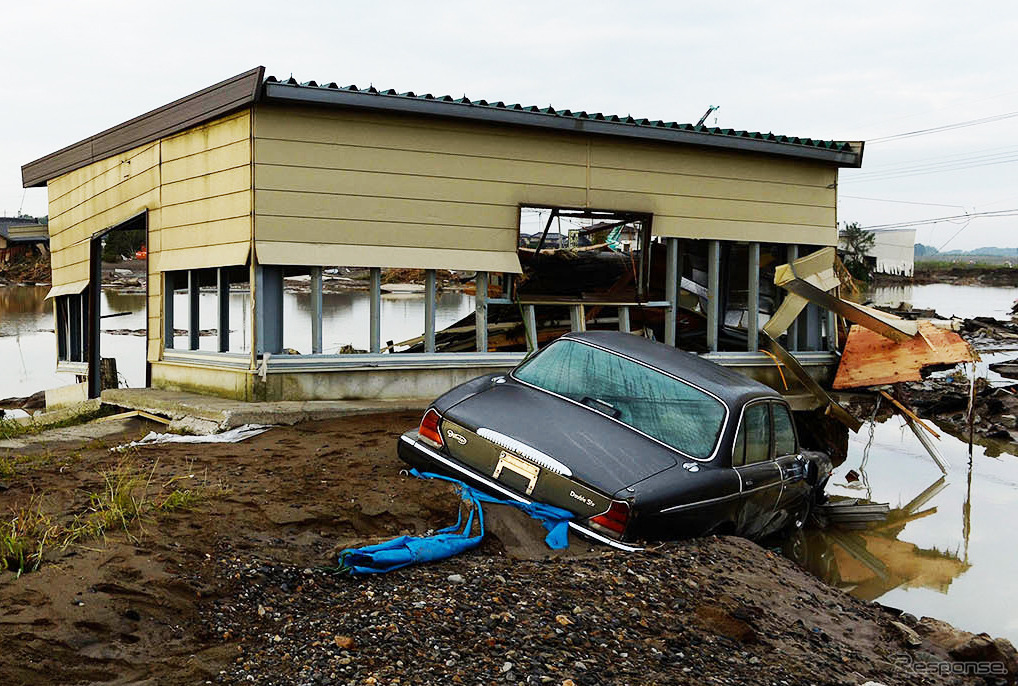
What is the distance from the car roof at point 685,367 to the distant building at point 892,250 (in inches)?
3033

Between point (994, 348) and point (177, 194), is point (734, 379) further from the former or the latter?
point (994, 348)

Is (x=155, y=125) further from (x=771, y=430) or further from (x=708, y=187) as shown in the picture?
(x=771, y=430)

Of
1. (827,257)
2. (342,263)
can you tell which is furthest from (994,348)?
(342,263)

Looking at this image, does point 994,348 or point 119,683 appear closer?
point 119,683

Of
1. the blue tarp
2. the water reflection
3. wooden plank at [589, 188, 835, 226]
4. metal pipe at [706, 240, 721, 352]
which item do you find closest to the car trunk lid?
the blue tarp

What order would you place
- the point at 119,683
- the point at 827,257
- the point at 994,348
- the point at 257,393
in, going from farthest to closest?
the point at 994,348 → the point at 827,257 → the point at 257,393 → the point at 119,683

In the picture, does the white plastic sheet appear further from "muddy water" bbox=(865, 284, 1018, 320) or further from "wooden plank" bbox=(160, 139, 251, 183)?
"muddy water" bbox=(865, 284, 1018, 320)

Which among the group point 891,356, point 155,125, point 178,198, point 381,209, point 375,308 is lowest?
point 891,356

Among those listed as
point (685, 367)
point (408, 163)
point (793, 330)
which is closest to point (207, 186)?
point (408, 163)

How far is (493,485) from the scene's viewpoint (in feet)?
20.9

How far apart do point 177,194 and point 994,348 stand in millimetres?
29197

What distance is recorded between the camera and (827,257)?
547 inches

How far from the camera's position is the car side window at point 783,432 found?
757 cm

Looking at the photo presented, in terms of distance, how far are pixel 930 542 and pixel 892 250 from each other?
257ft
